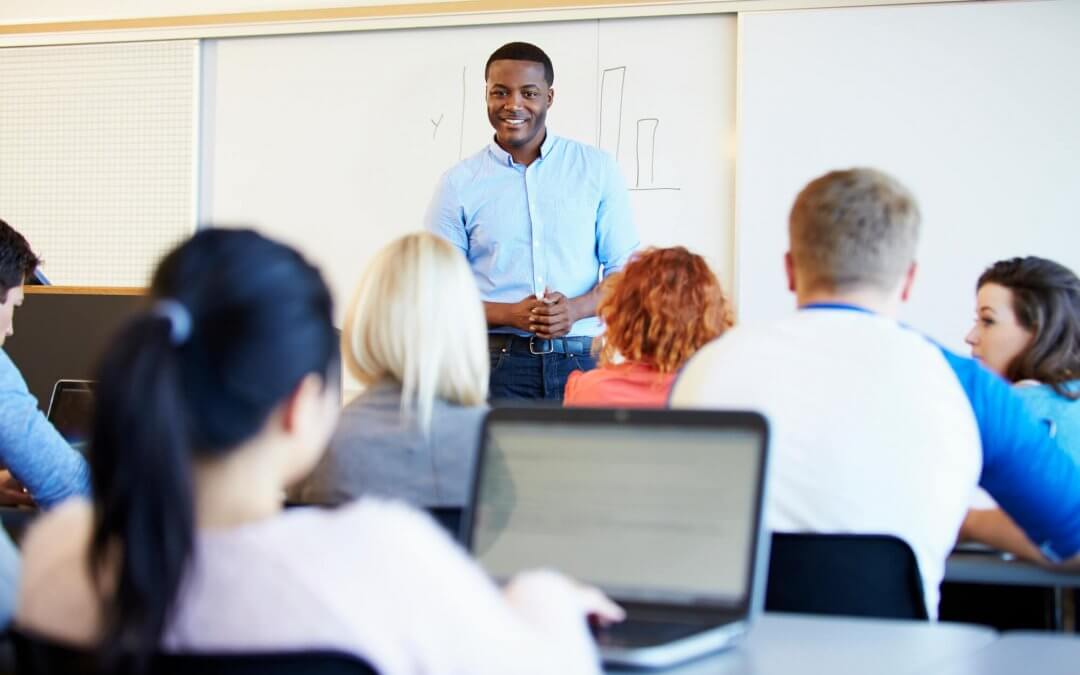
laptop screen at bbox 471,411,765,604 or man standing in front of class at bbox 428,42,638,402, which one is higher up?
man standing in front of class at bbox 428,42,638,402

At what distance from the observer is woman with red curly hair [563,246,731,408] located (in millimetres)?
2451

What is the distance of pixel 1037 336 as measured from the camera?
262cm

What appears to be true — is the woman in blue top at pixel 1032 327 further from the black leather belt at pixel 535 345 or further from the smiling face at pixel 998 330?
the black leather belt at pixel 535 345

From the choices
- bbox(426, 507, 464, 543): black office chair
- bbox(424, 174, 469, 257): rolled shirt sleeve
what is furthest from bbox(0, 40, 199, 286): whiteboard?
bbox(426, 507, 464, 543): black office chair

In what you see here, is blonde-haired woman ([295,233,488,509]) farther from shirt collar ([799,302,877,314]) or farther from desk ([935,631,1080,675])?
desk ([935,631,1080,675])

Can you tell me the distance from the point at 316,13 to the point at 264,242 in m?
4.08

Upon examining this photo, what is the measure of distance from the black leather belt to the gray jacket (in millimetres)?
1537

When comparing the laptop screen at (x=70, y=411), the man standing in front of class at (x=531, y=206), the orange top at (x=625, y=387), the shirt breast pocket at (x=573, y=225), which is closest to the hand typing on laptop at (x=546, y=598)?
the orange top at (x=625, y=387)

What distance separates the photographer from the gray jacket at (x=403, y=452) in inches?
72.9

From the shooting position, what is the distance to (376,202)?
4801 millimetres

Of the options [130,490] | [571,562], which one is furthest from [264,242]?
[571,562]

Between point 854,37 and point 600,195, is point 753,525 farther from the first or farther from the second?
point 854,37

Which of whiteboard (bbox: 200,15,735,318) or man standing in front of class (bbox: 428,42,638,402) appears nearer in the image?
man standing in front of class (bbox: 428,42,638,402)

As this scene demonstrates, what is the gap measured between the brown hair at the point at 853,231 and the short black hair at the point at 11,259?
6.38 feet
